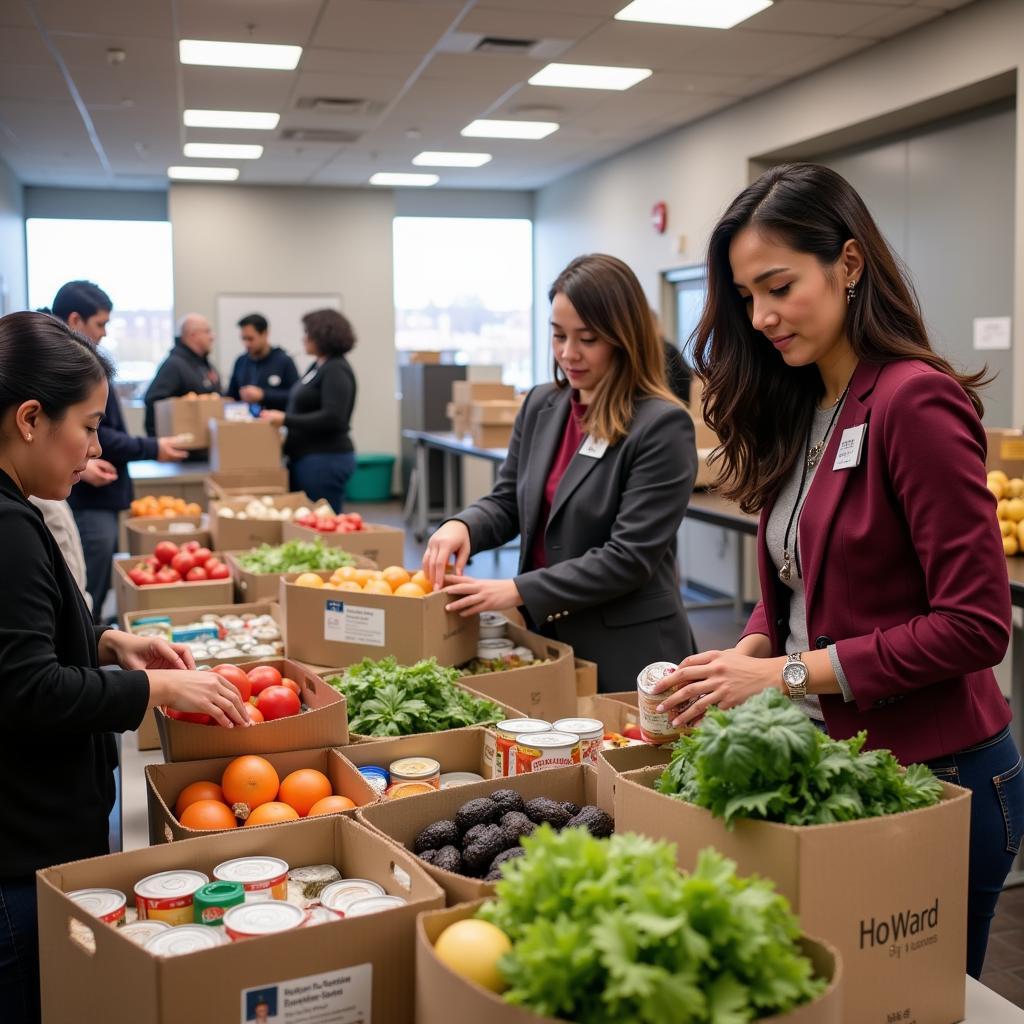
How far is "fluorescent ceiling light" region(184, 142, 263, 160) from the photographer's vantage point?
9516 mm

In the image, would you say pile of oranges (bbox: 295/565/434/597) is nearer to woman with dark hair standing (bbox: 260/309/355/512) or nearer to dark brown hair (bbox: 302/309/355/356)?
woman with dark hair standing (bbox: 260/309/355/512)

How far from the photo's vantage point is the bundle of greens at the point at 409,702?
1837 millimetres

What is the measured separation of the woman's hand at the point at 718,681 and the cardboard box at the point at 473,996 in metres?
0.47

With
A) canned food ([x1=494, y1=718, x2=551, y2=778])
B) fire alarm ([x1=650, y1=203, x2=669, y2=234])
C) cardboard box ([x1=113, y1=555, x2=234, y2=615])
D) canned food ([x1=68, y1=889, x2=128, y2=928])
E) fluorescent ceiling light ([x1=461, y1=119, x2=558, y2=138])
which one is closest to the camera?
canned food ([x1=68, y1=889, x2=128, y2=928])

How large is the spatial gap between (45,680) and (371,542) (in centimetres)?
230

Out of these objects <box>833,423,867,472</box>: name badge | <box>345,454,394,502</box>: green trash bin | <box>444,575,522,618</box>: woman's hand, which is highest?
<box>833,423,867,472</box>: name badge

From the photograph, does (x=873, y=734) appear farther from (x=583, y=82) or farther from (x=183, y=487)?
(x=583, y=82)

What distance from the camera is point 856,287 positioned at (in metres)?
1.51

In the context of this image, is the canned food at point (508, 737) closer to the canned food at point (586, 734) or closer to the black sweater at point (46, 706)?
the canned food at point (586, 734)

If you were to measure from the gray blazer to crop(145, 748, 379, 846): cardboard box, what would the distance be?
2.52ft

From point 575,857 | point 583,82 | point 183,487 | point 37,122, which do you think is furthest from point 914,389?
point 37,122

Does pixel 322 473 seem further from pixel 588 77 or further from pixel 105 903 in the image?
pixel 105 903

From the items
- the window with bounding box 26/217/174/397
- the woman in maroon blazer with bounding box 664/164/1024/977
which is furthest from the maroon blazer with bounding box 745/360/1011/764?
the window with bounding box 26/217/174/397

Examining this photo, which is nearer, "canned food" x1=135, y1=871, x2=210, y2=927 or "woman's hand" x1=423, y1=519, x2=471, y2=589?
"canned food" x1=135, y1=871, x2=210, y2=927
